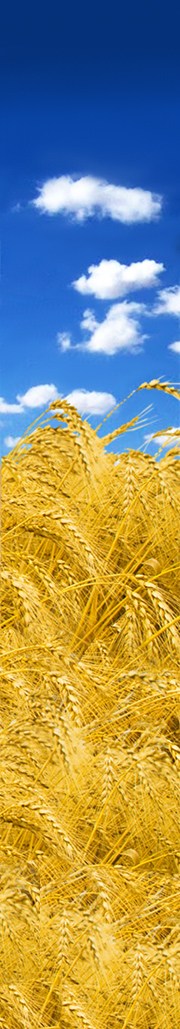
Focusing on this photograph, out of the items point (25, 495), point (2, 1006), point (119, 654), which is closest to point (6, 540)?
point (25, 495)

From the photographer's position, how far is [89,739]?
2.22m

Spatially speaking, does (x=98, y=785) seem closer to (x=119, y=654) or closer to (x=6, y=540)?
(x=119, y=654)

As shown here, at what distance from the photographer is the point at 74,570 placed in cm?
268

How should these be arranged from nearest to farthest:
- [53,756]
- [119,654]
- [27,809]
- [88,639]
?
[27,809] < [53,756] < [119,654] < [88,639]

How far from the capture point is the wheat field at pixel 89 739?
178 cm

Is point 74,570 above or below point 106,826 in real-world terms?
above

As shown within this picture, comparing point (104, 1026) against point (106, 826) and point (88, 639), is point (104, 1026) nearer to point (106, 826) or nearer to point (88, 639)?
point (106, 826)

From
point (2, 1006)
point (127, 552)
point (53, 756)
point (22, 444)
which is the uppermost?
point (22, 444)

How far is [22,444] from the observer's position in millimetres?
3164

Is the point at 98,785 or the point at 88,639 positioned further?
the point at 88,639

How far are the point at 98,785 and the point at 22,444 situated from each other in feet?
4.58

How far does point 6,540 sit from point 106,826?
103 cm

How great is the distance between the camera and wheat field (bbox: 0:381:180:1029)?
178cm

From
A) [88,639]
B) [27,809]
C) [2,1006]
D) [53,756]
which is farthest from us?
[88,639]
